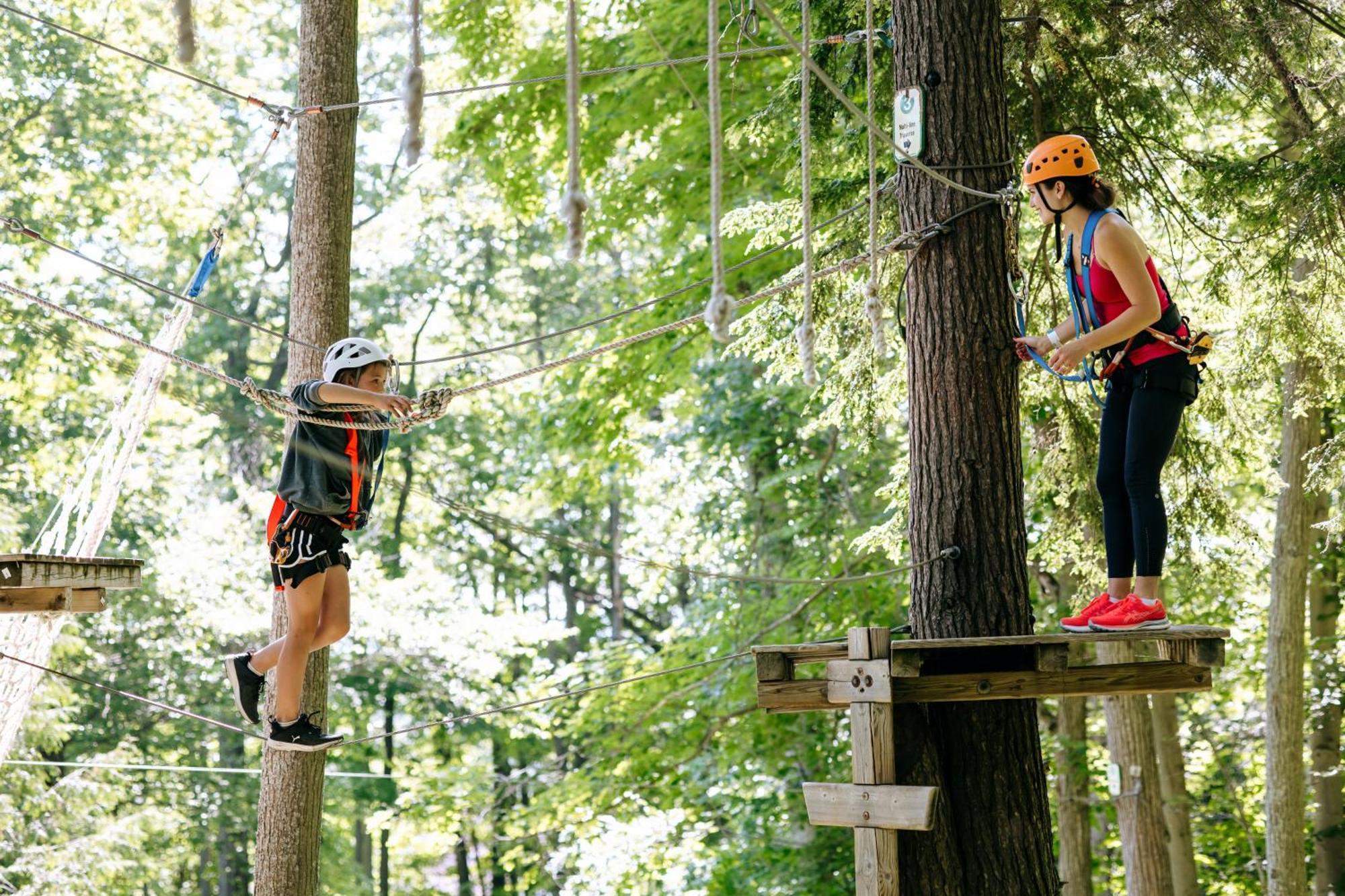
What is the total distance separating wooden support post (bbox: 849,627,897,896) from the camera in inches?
137

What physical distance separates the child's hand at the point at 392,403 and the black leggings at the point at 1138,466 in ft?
6.48

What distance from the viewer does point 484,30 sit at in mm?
8977

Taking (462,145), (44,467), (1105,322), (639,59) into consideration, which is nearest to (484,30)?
(462,145)

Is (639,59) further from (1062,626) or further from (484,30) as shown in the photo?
(1062,626)

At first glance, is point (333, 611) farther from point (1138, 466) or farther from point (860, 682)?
point (1138, 466)

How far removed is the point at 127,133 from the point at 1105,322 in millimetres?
13207

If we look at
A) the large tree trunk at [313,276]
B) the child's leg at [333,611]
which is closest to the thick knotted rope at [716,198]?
the child's leg at [333,611]

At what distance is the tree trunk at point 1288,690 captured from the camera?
7484 millimetres

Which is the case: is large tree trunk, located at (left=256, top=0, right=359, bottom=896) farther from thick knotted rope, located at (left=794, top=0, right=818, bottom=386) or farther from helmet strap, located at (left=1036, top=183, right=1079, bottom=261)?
helmet strap, located at (left=1036, top=183, right=1079, bottom=261)

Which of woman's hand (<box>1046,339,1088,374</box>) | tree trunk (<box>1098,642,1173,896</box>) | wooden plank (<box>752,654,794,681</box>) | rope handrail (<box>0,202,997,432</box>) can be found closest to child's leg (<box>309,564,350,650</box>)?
rope handrail (<box>0,202,997,432</box>)

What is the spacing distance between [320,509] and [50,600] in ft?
3.56

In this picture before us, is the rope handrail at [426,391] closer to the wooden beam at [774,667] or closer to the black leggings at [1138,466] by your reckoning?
the black leggings at [1138,466]

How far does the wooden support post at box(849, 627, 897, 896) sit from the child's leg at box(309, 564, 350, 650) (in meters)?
1.64

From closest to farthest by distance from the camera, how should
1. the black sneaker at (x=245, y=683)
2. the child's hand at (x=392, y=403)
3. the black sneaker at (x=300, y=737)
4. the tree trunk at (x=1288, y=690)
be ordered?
the child's hand at (x=392, y=403) → the black sneaker at (x=300, y=737) → the black sneaker at (x=245, y=683) → the tree trunk at (x=1288, y=690)
